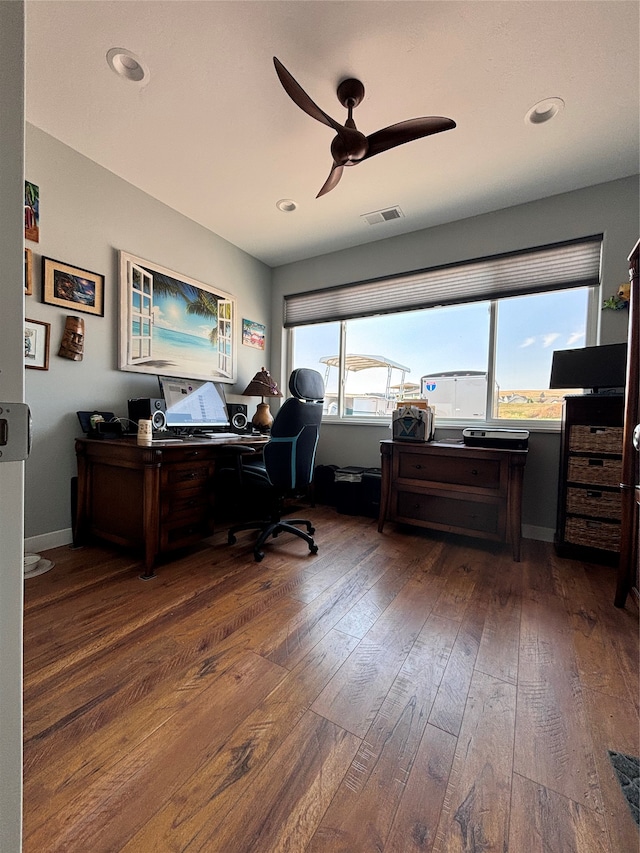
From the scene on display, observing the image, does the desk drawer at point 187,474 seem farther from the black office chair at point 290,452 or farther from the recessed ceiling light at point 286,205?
the recessed ceiling light at point 286,205

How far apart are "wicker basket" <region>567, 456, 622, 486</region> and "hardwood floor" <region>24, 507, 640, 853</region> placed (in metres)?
0.63

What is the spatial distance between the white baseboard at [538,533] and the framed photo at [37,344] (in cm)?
368

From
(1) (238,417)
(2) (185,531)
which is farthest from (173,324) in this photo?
(2) (185,531)

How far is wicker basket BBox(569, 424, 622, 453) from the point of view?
6.93ft

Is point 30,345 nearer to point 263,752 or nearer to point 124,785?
point 124,785

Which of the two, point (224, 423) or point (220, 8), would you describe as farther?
point (224, 423)

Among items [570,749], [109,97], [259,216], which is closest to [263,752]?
[570,749]

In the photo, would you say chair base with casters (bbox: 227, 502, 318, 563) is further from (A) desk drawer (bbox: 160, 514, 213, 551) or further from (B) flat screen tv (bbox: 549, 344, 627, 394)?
(B) flat screen tv (bbox: 549, 344, 627, 394)

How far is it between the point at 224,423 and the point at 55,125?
7.28ft

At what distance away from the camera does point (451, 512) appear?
8.41ft

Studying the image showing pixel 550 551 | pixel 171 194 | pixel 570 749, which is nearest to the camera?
A: pixel 570 749

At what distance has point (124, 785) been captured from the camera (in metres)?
0.86

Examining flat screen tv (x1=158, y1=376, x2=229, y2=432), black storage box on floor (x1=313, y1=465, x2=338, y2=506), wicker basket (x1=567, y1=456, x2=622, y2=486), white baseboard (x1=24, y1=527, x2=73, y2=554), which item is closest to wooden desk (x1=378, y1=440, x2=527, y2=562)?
wicker basket (x1=567, y1=456, x2=622, y2=486)

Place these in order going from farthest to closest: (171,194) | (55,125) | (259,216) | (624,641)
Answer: (259,216) < (171,194) < (55,125) < (624,641)
